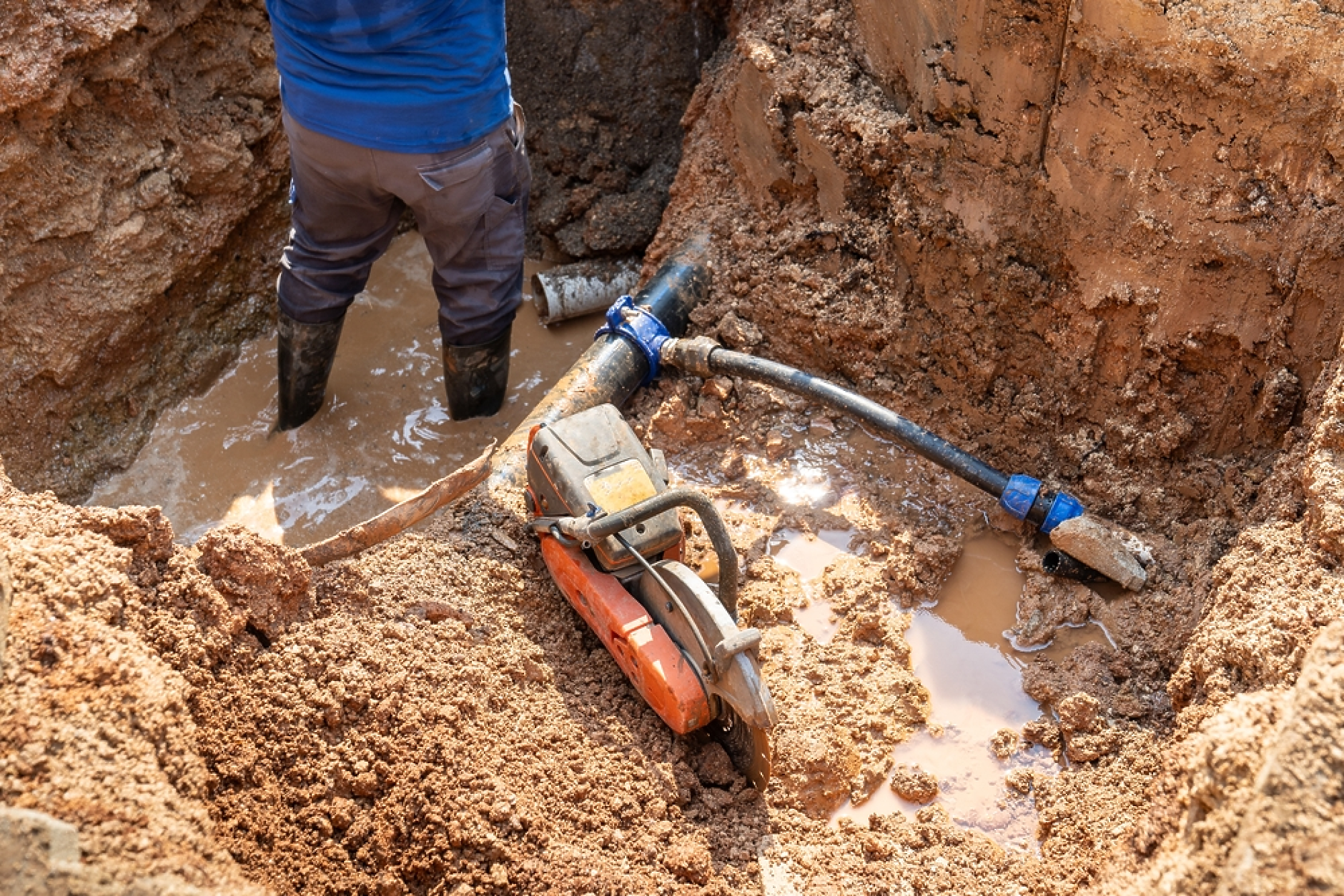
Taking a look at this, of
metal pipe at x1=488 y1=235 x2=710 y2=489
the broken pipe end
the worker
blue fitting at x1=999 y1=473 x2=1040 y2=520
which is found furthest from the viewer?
metal pipe at x1=488 y1=235 x2=710 y2=489

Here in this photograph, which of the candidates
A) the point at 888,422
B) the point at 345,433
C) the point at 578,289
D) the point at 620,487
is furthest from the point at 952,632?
the point at 345,433

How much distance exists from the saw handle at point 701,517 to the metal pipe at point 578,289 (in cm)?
167

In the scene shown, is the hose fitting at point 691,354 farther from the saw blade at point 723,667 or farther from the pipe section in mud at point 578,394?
the saw blade at point 723,667

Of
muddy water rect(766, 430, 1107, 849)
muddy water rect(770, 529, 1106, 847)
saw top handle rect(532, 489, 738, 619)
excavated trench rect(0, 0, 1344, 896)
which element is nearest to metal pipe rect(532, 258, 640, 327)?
excavated trench rect(0, 0, 1344, 896)

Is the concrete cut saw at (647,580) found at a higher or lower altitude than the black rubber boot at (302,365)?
higher

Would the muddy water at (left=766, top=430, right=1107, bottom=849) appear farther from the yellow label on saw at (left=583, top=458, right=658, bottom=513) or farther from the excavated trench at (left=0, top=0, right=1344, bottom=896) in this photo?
the yellow label on saw at (left=583, top=458, right=658, bottom=513)

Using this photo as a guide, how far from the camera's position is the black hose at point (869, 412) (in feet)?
8.98

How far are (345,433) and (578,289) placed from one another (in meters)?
1.03

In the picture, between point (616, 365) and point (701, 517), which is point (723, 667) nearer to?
point (701, 517)

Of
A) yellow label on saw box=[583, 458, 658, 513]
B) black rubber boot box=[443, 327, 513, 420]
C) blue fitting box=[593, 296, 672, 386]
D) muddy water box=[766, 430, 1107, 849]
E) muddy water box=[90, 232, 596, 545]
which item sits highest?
yellow label on saw box=[583, 458, 658, 513]

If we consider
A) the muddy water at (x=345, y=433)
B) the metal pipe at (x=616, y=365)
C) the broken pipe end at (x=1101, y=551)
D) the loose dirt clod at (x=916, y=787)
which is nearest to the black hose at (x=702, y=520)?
the loose dirt clod at (x=916, y=787)

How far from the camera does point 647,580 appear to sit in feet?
7.72

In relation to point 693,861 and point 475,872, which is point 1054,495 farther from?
point 475,872

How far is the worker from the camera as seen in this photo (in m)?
2.80
